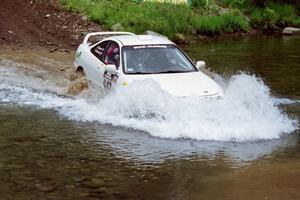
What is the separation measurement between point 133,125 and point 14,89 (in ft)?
15.7

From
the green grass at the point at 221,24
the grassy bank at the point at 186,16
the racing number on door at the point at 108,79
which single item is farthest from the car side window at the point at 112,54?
the green grass at the point at 221,24

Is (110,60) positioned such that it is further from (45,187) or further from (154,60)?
(45,187)

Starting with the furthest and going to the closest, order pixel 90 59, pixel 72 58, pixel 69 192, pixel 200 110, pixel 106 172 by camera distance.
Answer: pixel 72 58
pixel 90 59
pixel 200 110
pixel 106 172
pixel 69 192

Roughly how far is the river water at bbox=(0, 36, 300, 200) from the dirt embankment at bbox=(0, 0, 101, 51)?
21.6 ft

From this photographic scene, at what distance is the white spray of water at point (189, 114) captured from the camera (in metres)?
10.1

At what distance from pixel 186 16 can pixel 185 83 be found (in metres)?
17.1

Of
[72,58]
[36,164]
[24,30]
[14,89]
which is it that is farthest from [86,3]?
[36,164]

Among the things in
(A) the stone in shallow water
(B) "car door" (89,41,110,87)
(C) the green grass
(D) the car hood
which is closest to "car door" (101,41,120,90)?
(B) "car door" (89,41,110,87)

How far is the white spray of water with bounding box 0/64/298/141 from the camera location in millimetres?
10078

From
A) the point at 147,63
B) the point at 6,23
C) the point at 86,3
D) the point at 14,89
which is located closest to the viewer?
the point at 147,63

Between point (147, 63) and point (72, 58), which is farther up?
point (147, 63)

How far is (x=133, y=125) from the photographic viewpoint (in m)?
10.5

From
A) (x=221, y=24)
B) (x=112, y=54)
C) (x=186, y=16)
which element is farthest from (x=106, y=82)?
(x=221, y=24)

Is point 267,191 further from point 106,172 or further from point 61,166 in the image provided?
point 61,166
